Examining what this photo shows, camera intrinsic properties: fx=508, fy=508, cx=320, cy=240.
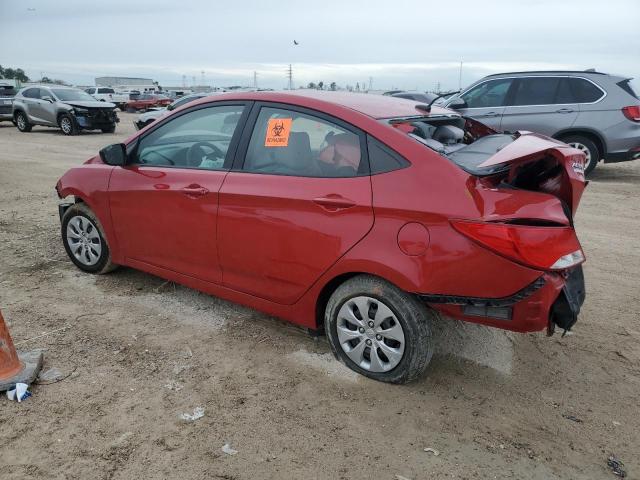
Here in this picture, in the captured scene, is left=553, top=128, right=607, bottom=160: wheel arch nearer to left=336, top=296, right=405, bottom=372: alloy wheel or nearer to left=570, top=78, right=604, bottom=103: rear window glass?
left=570, top=78, right=604, bottom=103: rear window glass

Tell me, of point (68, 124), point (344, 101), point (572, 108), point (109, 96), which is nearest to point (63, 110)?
point (68, 124)

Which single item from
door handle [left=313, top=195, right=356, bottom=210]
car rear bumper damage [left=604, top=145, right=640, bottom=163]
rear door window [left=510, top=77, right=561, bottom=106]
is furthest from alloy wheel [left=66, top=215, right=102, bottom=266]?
car rear bumper damage [left=604, top=145, right=640, bottom=163]

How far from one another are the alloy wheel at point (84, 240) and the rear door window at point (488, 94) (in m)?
7.82

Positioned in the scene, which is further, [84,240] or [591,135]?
[591,135]

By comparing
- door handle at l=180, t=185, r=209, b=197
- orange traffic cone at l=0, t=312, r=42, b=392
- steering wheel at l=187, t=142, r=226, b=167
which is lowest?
orange traffic cone at l=0, t=312, r=42, b=392

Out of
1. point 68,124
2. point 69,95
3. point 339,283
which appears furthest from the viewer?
point 69,95

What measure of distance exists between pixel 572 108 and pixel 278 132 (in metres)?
7.67

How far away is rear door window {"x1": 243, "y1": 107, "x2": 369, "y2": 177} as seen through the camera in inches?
116

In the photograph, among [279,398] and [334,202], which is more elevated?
[334,202]

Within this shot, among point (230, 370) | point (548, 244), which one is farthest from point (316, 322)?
point (548, 244)

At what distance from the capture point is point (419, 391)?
9.68 ft

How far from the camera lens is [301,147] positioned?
3139mm

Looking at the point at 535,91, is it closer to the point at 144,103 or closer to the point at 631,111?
the point at 631,111

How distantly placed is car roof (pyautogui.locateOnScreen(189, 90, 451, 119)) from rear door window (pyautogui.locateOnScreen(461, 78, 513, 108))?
667cm
